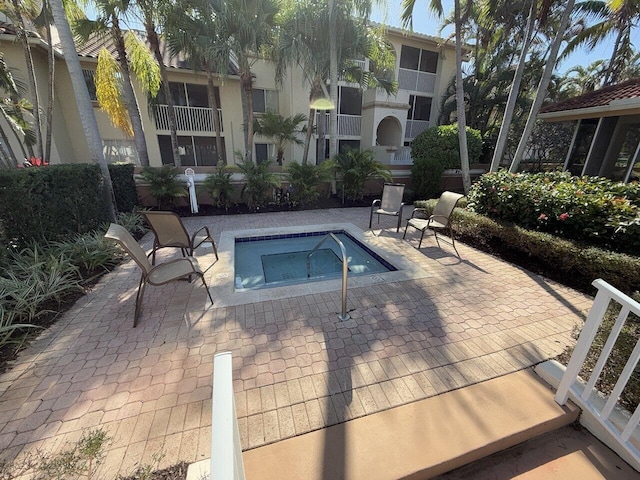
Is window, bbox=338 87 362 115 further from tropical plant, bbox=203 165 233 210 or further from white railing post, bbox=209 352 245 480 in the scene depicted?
white railing post, bbox=209 352 245 480

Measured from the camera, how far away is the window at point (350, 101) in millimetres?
14906

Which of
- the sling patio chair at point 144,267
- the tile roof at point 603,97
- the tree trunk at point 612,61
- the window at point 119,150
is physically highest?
the tree trunk at point 612,61

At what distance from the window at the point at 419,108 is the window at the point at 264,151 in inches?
344

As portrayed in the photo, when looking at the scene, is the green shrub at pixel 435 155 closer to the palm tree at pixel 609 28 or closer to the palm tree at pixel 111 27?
the palm tree at pixel 609 28

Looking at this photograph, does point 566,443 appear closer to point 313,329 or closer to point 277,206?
point 313,329

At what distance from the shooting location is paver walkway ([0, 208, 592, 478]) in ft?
6.28

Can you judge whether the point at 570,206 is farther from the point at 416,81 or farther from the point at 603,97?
the point at 416,81

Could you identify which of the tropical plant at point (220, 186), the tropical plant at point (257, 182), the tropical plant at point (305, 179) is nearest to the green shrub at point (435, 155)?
the tropical plant at point (305, 179)

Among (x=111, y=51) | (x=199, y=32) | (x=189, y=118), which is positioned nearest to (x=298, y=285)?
(x=199, y=32)

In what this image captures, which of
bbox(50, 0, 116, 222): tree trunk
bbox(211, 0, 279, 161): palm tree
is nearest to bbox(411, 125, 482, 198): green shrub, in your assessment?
bbox(211, 0, 279, 161): palm tree

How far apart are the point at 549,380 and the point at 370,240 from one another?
3.87m

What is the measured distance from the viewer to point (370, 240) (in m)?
5.84

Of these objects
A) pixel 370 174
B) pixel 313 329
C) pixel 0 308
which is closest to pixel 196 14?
pixel 370 174

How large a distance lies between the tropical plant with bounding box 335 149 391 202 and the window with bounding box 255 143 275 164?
5983 mm
